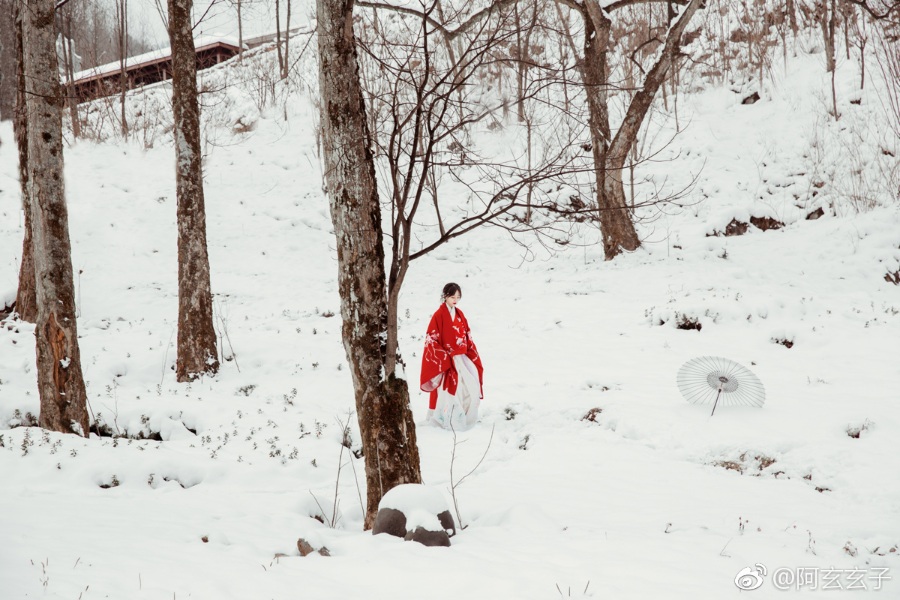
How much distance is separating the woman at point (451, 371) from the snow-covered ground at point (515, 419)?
336 millimetres

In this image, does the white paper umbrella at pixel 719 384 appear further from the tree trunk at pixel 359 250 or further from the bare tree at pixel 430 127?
the tree trunk at pixel 359 250

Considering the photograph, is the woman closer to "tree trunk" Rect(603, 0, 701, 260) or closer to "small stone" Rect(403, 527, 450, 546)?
"small stone" Rect(403, 527, 450, 546)

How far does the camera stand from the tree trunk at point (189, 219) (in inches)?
310

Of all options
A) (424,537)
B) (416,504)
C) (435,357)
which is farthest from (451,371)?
(424,537)

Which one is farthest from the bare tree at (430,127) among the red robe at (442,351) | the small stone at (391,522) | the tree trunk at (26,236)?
the tree trunk at (26,236)

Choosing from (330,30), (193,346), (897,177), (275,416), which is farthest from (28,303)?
(897,177)

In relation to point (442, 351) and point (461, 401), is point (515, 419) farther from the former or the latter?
point (442, 351)

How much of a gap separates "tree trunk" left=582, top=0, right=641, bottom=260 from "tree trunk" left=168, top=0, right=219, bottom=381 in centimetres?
737

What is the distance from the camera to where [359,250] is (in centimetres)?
379

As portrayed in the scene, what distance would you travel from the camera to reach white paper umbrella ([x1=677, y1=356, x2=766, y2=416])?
6516 millimetres

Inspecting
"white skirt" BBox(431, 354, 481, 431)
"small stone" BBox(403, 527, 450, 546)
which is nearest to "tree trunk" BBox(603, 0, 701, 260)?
"white skirt" BBox(431, 354, 481, 431)

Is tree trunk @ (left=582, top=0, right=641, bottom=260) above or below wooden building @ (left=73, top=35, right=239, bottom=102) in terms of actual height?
below

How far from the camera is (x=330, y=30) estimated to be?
3.64 metres

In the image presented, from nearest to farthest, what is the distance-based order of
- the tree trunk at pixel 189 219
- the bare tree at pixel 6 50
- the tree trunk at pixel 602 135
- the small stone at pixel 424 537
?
the small stone at pixel 424 537 < the tree trunk at pixel 189 219 < the tree trunk at pixel 602 135 < the bare tree at pixel 6 50
